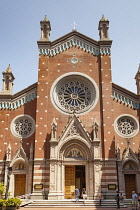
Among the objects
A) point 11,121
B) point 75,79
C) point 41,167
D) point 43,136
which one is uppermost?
point 75,79

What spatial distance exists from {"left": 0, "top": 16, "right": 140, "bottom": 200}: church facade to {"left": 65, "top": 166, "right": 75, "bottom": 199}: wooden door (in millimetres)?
113

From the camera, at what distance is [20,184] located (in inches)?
1174

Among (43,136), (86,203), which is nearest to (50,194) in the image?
(86,203)

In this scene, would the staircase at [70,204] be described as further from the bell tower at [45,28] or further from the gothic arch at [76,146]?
the bell tower at [45,28]

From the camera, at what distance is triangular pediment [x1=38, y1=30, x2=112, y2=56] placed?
112 feet

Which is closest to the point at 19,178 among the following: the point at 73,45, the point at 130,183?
the point at 130,183

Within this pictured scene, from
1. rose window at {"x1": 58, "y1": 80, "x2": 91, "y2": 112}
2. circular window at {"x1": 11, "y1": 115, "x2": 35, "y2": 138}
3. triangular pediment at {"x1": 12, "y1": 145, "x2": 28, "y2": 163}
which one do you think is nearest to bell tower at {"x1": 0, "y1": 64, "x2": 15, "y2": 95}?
circular window at {"x1": 11, "y1": 115, "x2": 35, "y2": 138}

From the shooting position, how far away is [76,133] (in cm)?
2964

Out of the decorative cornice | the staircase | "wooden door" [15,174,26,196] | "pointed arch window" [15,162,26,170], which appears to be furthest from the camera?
the decorative cornice

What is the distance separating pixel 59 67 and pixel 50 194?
1631 centimetres

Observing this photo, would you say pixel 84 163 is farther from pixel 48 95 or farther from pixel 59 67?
pixel 59 67

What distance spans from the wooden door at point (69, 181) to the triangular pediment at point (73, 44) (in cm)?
1570

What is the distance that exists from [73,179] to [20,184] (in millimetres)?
6497

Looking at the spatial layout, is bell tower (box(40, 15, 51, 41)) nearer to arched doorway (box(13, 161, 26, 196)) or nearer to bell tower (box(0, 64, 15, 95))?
bell tower (box(0, 64, 15, 95))
